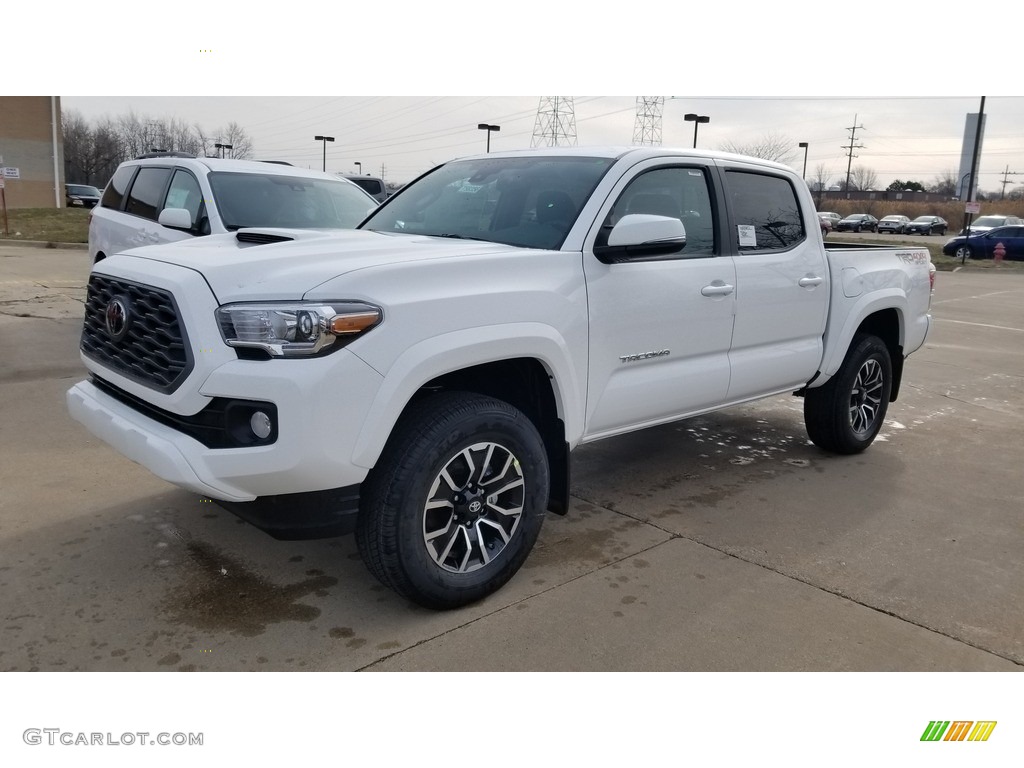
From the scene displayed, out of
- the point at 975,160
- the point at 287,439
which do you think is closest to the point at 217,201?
the point at 287,439

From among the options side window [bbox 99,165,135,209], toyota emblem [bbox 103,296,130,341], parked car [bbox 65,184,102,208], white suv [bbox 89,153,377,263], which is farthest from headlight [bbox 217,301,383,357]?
parked car [bbox 65,184,102,208]

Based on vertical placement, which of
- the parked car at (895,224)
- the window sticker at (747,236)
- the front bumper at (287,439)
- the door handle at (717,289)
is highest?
the parked car at (895,224)

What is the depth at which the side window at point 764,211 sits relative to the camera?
4.61 metres

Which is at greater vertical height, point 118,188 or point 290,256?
point 118,188

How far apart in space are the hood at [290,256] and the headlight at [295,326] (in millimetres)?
58

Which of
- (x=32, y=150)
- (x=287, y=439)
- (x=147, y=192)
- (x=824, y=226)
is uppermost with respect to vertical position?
(x=32, y=150)

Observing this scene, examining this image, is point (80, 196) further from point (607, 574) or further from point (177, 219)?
point (607, 574)

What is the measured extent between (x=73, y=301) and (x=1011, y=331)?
45.2 ft

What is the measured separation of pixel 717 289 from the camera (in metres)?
4.27

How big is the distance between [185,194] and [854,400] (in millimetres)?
5646

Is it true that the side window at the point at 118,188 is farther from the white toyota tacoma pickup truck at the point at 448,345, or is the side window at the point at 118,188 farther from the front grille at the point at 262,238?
the front grille at the point at 262,238

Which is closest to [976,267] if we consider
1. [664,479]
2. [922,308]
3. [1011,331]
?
[1011,331]

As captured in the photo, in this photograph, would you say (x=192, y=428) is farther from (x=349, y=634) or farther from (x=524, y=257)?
(x=524, y=257)

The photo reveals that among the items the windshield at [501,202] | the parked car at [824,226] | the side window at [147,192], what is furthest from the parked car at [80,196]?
the windshield at [501,202]
